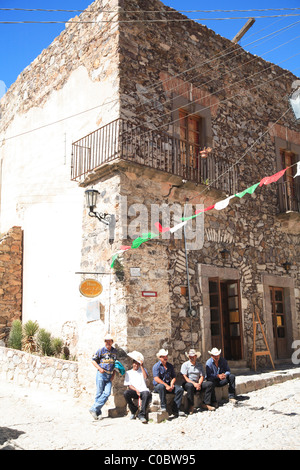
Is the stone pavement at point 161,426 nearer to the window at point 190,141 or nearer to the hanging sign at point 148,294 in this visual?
the hanging sign at point 148,294

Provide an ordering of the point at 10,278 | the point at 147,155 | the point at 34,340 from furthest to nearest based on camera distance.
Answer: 1. the point at 10,278
2. the point at 34,340
3. the point at 147,155

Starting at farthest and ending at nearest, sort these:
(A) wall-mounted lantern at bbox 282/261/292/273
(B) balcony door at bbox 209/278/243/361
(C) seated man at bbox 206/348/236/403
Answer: (A) wall-mounted lantern at bbox 282/261/292/273 → (B) balcony door at bbox 209/278/243/361 → (C) seated man at bbox 206/348/236/403

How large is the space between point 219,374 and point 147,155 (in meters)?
4.07

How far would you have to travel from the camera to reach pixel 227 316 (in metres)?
9.24

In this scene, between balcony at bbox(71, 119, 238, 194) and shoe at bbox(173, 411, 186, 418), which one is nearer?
shoe at bbox(173, 411, 186, 418)

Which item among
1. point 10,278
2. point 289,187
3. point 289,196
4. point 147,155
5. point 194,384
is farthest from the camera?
point 289,187

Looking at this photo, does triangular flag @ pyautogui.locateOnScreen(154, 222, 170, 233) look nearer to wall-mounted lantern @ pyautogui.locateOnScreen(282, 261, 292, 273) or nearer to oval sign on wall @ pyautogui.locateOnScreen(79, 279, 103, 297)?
oval sign on wall @ pyautogui.locateOnScreen(79, 279, 103, 297)

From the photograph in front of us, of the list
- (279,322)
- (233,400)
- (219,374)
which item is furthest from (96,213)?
(279,322)

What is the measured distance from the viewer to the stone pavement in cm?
478

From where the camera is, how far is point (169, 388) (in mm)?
6238

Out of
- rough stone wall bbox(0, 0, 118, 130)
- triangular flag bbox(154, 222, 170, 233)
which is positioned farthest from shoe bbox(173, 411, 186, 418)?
rough stone wall bbox(0, 0, 118, 130)

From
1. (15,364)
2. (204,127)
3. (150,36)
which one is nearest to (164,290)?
(15,364)

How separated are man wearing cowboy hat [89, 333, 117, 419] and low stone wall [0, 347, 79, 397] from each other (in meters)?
1.04

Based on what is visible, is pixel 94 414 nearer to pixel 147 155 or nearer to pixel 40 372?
pixel 40 372
